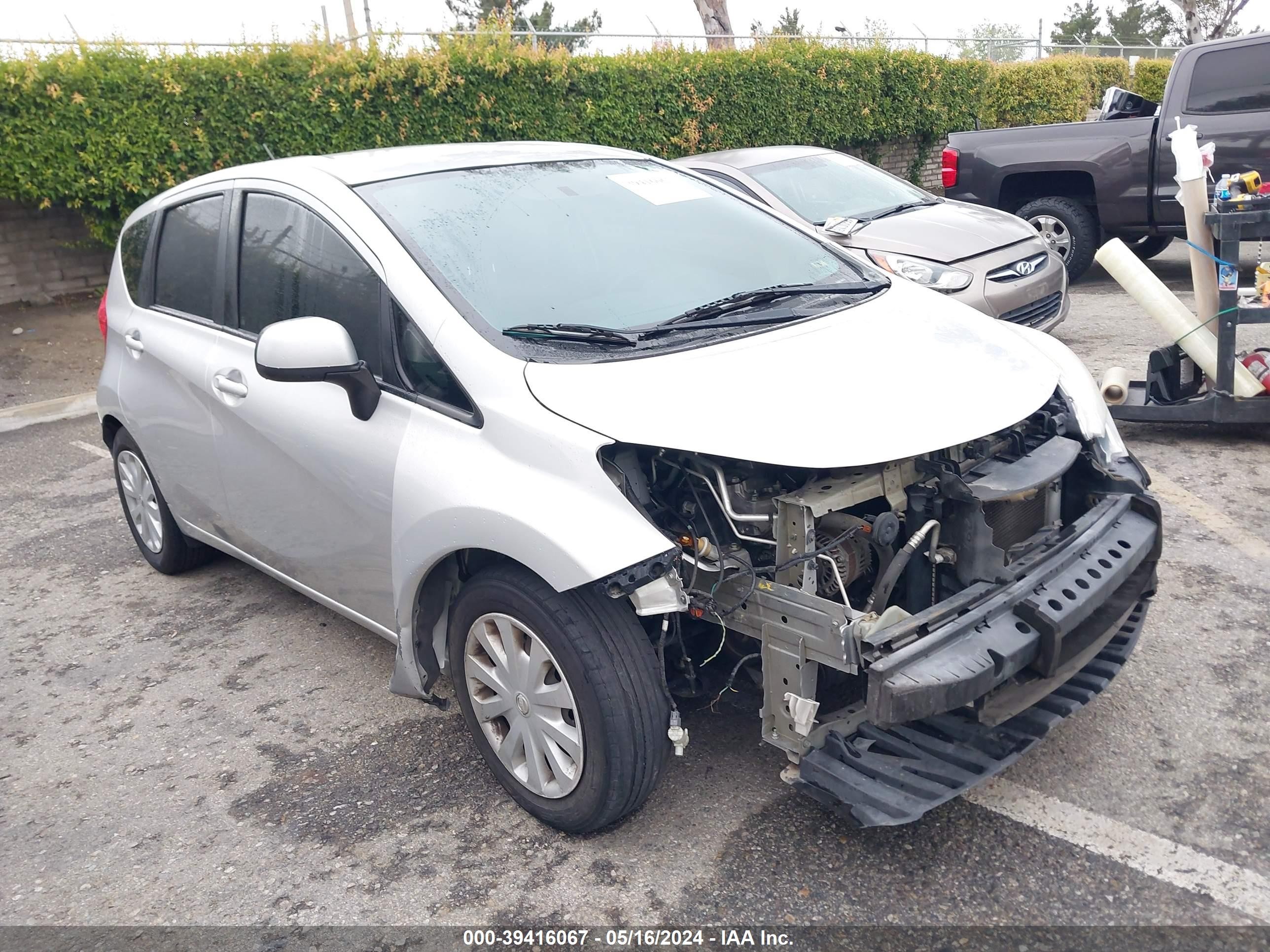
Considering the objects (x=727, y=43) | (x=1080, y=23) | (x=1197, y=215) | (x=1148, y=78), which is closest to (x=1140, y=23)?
(x=1080, y=23)

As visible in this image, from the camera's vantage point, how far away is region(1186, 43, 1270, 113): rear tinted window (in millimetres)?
8891

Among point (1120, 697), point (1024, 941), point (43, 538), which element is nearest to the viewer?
point (1024, 941)

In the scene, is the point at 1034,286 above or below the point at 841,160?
below

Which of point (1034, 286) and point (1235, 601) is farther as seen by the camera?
point (1034, 286)

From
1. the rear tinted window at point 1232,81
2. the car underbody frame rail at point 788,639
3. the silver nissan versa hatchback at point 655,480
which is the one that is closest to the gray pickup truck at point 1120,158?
the rear tinted window at point 1232,81

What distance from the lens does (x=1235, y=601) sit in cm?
396

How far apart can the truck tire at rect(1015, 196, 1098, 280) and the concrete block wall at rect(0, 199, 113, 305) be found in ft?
28.8

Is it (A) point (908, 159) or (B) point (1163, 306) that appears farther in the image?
(A) point (908, 159)

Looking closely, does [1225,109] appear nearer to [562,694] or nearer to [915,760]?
[915,760]

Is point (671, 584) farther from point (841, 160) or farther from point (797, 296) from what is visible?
point (841, 160)

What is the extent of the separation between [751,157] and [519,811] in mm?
6461

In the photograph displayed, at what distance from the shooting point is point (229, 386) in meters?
3.86

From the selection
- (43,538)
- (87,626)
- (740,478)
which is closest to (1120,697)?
(740,478)

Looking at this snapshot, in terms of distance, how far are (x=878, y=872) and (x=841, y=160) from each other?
711 centimetres
